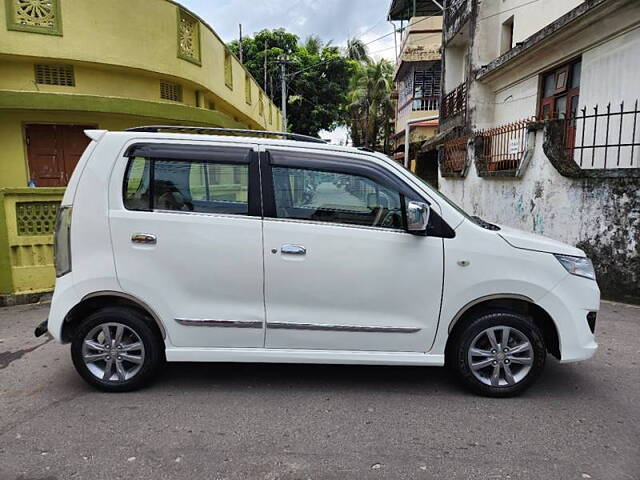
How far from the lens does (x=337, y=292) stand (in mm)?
3389

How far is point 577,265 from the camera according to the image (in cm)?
345

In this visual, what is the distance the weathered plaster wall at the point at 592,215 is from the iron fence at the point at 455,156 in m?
2.86

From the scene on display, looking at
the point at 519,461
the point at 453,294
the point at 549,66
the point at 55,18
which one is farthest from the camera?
the point at 549,66

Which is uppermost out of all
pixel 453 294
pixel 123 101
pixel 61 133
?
pixel 123 101

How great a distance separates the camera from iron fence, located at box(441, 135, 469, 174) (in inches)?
422

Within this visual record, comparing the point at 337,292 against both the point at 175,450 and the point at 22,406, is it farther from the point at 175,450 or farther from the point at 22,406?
the point at 22,406

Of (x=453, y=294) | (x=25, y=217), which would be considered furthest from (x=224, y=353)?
(x=25, y=217)

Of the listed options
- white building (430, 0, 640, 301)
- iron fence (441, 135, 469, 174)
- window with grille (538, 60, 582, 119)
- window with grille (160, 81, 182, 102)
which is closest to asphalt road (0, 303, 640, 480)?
white building (430, 0, 640, 301)

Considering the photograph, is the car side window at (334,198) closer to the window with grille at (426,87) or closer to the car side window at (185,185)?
the car side window at (185,185)

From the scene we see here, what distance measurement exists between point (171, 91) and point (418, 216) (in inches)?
400

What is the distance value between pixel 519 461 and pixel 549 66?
10323 mm

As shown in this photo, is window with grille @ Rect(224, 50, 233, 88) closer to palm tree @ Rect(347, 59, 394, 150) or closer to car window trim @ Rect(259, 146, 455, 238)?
car window trim @ Rect(259, 146, 455, 238)

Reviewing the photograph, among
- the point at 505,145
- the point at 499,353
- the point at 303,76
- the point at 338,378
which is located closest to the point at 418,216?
the point at 499,353

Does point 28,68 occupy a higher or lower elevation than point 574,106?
higher
